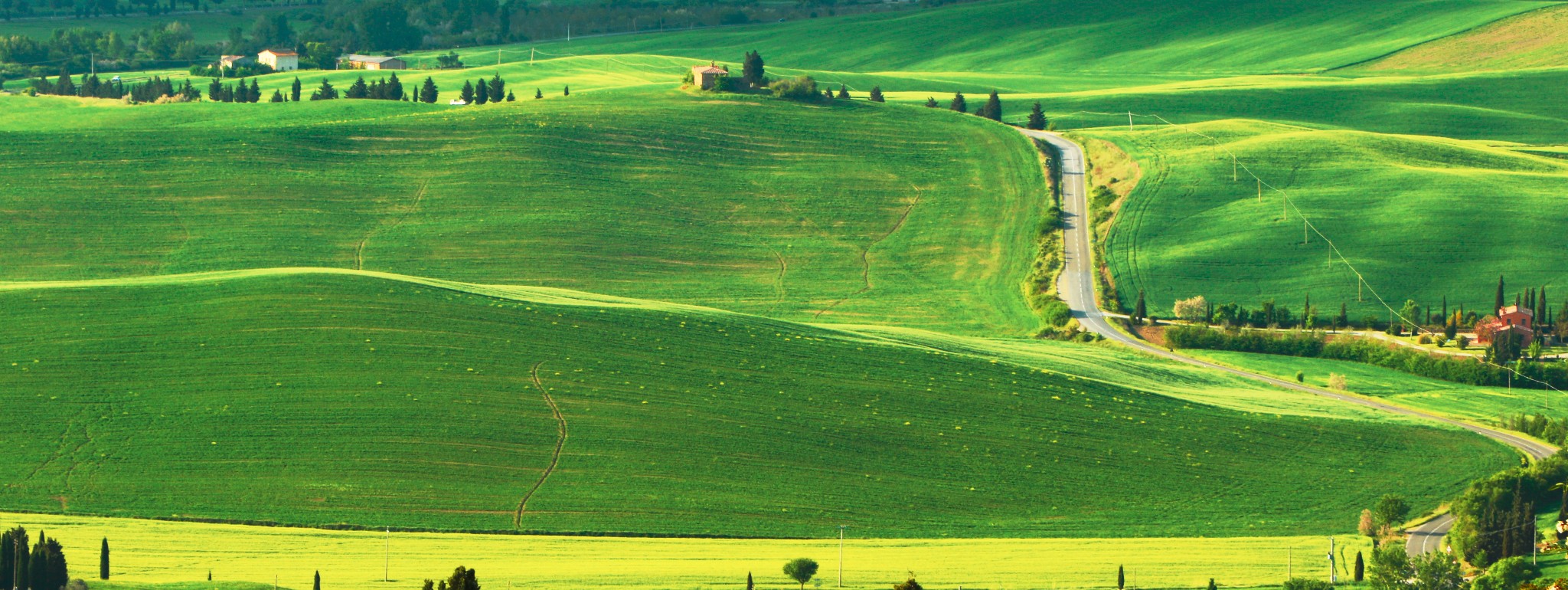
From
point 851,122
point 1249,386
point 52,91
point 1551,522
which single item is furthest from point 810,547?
point 52,91

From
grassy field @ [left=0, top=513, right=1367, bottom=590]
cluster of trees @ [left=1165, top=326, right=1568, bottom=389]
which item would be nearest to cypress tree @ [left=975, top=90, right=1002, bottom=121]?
cluster of trees @ [left=1165, top=326, right=1568, bottom=389]

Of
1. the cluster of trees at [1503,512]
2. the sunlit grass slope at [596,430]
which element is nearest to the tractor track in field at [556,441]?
the sunlit grass slope at [596,430]

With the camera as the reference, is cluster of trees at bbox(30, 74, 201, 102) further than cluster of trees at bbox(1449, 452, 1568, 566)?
Yes

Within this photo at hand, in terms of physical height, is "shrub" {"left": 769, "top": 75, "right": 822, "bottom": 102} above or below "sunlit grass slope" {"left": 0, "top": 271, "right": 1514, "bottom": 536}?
above

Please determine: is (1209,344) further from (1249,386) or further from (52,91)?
(52,91)

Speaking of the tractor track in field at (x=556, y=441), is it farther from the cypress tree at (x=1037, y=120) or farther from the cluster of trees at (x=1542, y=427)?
the cypress tree at (x=1037, y=120)

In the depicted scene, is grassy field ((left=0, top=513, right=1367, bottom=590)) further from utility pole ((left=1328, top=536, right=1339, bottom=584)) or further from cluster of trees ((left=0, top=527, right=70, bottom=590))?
cluster of trees ((left=0, top=527, right=70, bottom=590))
